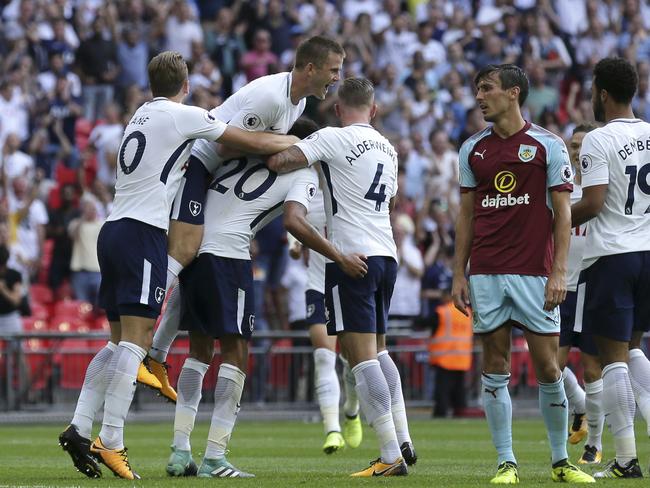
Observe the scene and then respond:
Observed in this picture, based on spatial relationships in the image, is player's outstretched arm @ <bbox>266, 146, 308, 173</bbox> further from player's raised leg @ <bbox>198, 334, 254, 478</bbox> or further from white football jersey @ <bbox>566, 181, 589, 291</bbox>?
white football jersey @ <bbox>566, 181, 589, 291</bbox>

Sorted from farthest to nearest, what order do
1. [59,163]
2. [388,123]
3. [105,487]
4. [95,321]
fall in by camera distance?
[388,123], [59,163], [95,321], [105,487]

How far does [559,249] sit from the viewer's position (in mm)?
9148

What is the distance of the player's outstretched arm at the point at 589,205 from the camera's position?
9844mm

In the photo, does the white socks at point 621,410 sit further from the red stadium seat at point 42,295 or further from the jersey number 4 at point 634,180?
the red stadium seat at point 42,295

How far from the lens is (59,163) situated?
2248 centimetres

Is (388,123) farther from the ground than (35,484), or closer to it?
farther from the ground

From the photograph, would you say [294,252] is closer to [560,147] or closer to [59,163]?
[560,147]

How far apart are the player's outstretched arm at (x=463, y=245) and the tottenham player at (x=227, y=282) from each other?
73cm

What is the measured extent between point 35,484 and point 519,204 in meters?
3.66

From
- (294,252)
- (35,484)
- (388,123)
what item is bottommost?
(35,484)

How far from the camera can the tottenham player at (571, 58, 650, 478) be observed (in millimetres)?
9766

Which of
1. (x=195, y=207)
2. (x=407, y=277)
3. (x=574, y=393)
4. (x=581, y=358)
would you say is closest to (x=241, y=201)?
(x=195, y=207)

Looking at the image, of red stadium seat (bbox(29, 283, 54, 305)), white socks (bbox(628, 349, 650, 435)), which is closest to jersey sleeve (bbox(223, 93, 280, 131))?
white socks (bbox(628, 349, 650, 435))

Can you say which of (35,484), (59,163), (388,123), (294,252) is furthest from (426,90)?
(35,484)
